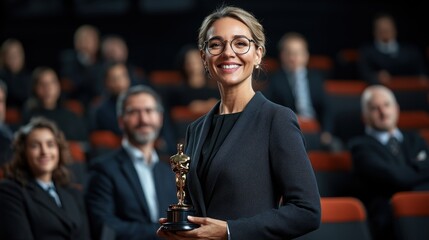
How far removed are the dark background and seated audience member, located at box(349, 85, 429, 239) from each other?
328cm

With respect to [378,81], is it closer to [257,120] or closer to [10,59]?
[10,59]

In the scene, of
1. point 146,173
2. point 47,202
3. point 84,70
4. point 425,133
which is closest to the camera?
point 47,202

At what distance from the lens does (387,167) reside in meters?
3.20

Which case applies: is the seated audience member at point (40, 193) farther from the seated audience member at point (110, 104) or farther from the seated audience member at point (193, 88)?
the seated audience member at point (193, 88)

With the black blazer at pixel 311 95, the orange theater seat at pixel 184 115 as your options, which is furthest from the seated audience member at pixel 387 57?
the orange theater seat at pixel 184 115

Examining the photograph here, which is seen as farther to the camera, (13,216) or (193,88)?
(193,88)

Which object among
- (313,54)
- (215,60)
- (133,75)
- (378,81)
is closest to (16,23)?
(133,75)

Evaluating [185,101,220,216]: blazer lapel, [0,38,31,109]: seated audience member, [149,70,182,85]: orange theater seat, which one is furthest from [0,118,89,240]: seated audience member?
[149,70,182,85]: orange theater seat

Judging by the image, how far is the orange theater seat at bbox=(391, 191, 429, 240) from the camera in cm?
251

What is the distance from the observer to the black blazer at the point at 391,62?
5797 millimetres

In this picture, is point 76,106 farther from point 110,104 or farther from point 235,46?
point 235,46

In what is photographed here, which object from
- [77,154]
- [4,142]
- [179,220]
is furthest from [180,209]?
[4,142]

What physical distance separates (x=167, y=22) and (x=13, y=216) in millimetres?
4502

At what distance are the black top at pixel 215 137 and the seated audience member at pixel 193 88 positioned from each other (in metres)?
3.53
